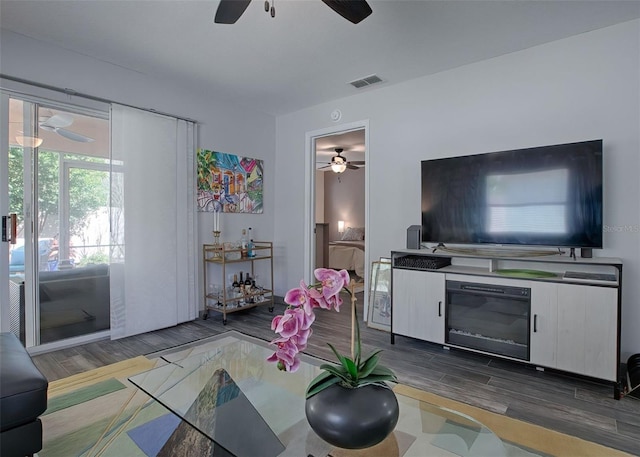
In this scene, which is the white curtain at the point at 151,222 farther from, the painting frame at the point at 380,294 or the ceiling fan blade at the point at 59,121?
the painting frame at the point at 380,294

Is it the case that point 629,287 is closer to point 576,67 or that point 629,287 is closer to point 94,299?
point 576,67

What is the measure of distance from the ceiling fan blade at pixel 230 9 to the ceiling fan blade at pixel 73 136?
191 centimetres

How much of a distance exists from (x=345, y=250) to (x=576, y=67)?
15.4 ft

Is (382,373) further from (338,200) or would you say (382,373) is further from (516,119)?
(338,200)

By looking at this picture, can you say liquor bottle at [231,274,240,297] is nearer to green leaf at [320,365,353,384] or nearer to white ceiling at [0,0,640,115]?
white ceiling at [0,0,640,115]

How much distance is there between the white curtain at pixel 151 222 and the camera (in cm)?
312

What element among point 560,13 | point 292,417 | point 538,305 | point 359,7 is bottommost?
point 292,417

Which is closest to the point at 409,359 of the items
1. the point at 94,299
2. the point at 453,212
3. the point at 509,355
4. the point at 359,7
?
the point at 509,355

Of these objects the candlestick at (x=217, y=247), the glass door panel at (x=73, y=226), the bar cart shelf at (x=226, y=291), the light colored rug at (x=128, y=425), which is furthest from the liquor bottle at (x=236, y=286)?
the light colored rug at (x=128, y=425)

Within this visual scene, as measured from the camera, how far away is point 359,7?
71.9 inches

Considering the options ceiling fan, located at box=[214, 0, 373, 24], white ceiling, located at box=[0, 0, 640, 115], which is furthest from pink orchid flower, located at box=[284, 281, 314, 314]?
white ceiling, located at box=[0, 0, 640, 115]

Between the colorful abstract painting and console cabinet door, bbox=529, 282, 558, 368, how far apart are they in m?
3.11

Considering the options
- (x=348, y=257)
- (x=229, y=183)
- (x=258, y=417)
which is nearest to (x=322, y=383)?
(x=258, y=417)

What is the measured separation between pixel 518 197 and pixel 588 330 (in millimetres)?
1024
